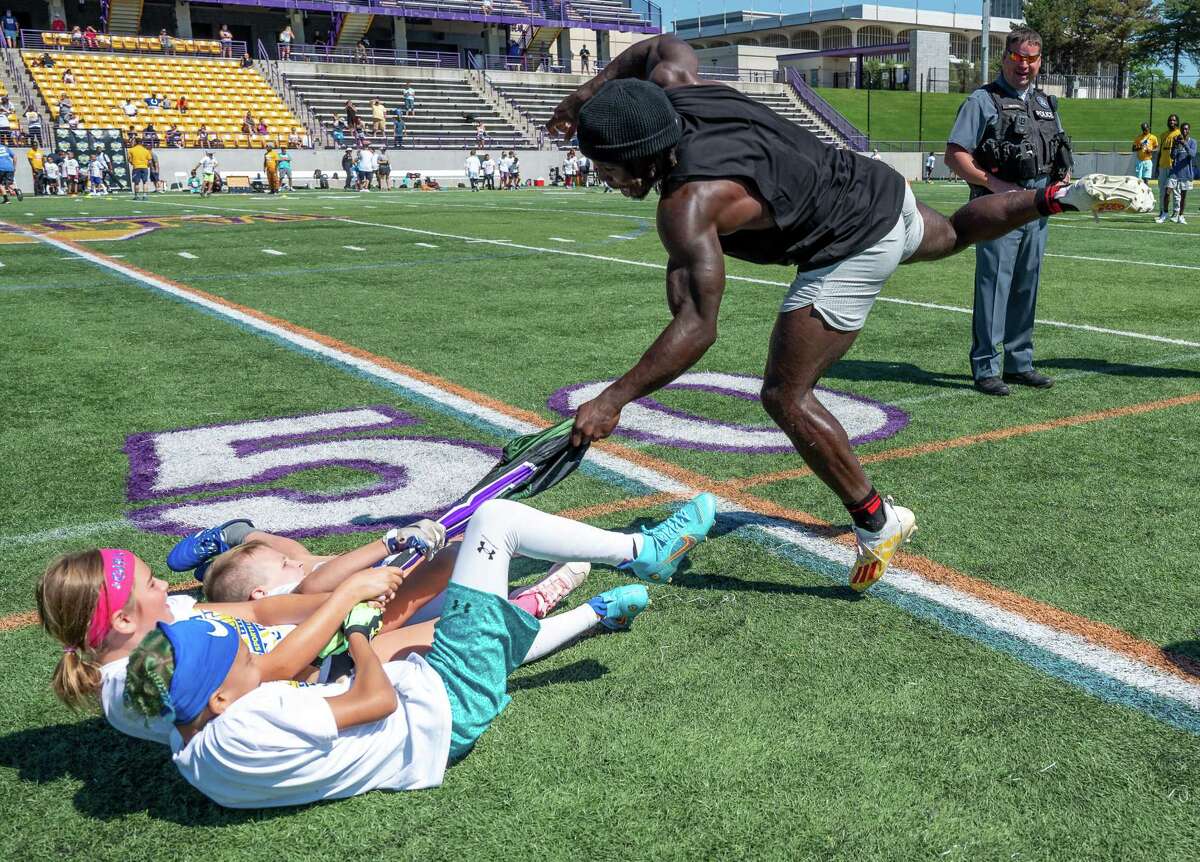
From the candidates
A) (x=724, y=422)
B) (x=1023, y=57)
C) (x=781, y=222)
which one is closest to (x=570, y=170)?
(x=1023, y=57)

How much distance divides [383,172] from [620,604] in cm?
3660

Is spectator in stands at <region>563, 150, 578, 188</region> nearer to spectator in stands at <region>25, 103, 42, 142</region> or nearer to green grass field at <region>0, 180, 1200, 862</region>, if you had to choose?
spectator in stands at <region>25, 103, 42, 142</region>

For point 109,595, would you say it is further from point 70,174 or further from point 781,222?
point 70,174

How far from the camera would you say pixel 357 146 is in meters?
40.5

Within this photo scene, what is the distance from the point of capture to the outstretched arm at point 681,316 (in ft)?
10.8

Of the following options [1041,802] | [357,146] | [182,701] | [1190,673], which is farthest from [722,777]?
[357,146]

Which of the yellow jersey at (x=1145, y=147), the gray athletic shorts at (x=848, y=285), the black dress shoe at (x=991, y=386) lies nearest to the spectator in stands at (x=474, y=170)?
the yellow jersey at (x=1145, y=147)

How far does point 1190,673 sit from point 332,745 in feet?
7.79

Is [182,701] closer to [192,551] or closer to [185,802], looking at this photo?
[185,802]

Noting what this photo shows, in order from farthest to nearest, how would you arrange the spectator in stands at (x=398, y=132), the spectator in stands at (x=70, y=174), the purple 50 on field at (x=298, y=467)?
the spectator in stands at (x=398, y=132), the spectator in stands at (x=70, y=174), the purple 50 on field at (x=298, y=467)

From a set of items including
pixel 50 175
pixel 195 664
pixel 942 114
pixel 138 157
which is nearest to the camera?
pixel 195 664

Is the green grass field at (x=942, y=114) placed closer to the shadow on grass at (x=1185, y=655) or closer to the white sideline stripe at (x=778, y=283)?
the white sideline stripe at (x=778, y=283)

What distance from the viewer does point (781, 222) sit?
3.61m

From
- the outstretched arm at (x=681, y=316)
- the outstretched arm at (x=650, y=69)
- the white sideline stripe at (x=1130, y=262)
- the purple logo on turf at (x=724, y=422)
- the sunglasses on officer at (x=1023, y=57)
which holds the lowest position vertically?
the purple logo on turf at (x=724, y=422)
